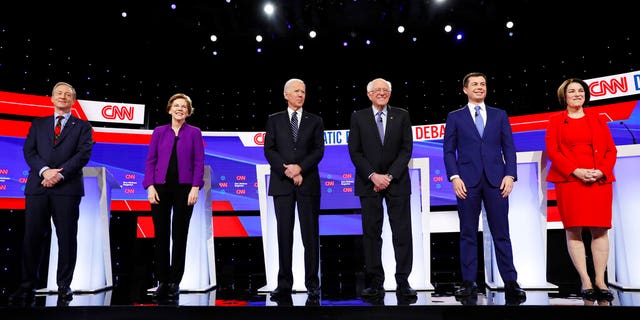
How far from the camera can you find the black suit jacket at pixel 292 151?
3449 mm

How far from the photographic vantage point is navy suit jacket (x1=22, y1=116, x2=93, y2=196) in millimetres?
3443

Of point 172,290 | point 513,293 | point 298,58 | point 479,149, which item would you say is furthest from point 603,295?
point 298,58

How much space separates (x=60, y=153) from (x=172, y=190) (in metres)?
0.86

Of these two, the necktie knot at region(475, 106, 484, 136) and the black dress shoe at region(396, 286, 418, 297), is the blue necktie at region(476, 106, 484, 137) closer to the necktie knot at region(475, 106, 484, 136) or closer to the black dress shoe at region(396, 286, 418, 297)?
the necktie knot at region(475, 106, 484, 136)

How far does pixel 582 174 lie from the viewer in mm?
3283

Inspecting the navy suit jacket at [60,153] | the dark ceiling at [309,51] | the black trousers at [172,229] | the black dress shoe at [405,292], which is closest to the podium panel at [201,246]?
the black trousers at [172,229]

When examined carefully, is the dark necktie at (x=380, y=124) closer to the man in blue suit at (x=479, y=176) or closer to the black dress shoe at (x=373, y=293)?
the man in blue suit at (x=479, y=176)

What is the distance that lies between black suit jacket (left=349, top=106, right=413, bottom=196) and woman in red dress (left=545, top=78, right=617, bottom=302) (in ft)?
Result: 3.42

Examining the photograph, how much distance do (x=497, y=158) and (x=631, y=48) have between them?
4323mm

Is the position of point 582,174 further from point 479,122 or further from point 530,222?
point 479,122

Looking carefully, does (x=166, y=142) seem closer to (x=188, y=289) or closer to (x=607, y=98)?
(x=188, y=289)

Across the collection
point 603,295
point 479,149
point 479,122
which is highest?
point 479,122

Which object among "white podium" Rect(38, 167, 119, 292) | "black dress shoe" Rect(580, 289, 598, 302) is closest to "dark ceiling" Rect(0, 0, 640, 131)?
"white podium" Rect(38, 167, 119, 292)

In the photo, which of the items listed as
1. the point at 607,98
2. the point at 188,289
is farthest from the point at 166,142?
the point at 607,98
